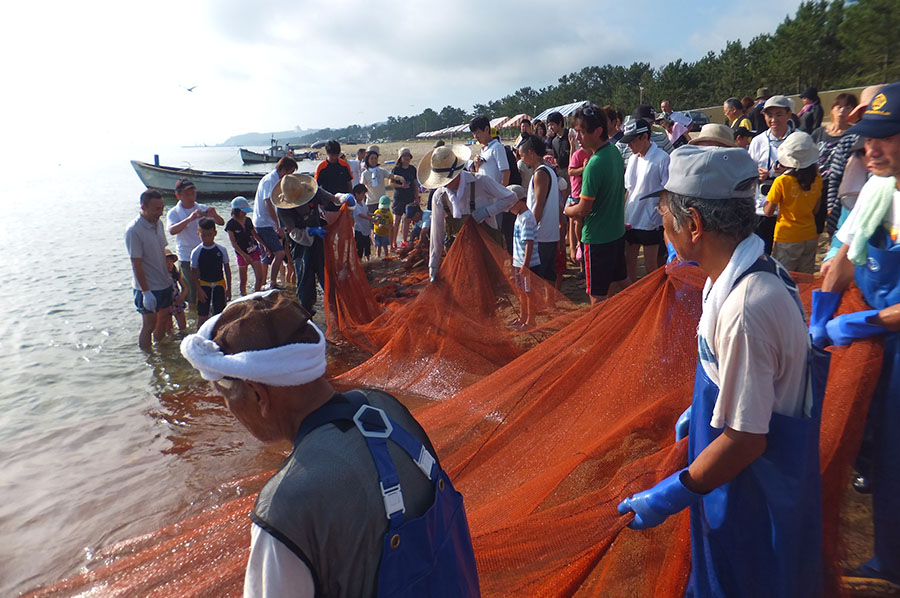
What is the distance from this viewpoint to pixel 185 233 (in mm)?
7348

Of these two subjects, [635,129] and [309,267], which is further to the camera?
[309,267]

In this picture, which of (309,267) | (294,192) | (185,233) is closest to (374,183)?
(185,233)

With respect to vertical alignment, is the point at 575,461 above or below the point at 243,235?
below

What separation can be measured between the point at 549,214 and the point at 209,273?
449 cm

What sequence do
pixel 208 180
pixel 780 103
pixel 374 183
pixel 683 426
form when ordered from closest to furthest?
pixel 683 426, pixel 780 103, pixel 374 183, pixel 208 180

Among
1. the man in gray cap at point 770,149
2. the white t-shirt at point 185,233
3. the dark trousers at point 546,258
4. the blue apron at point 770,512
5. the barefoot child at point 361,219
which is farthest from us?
the barefoot child at point 361,219

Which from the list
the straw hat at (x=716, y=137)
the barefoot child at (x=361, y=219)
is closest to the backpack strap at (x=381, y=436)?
the straw hat at (x=716, y=137)

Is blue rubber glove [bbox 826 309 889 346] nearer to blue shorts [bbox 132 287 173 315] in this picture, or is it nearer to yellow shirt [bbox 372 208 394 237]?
blue shorts [bbox 132 287 173 315]

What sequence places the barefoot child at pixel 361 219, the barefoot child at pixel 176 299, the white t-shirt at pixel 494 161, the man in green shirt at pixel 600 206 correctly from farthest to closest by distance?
the barefoot child at pixel 361 219, the barefoot child at pixel 176 299, the white t-shirt at pixel 494 161, the man in green shirt at pixel 600 206

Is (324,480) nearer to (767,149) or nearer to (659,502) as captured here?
(659,502)

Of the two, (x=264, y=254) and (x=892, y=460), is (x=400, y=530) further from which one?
(x=264, y=254)

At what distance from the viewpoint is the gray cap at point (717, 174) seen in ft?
4.81

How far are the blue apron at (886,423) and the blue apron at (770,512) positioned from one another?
2.34ft

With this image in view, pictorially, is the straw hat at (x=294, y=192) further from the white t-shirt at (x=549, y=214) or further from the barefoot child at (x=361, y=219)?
the barefoot child at (x=361, y=219)
